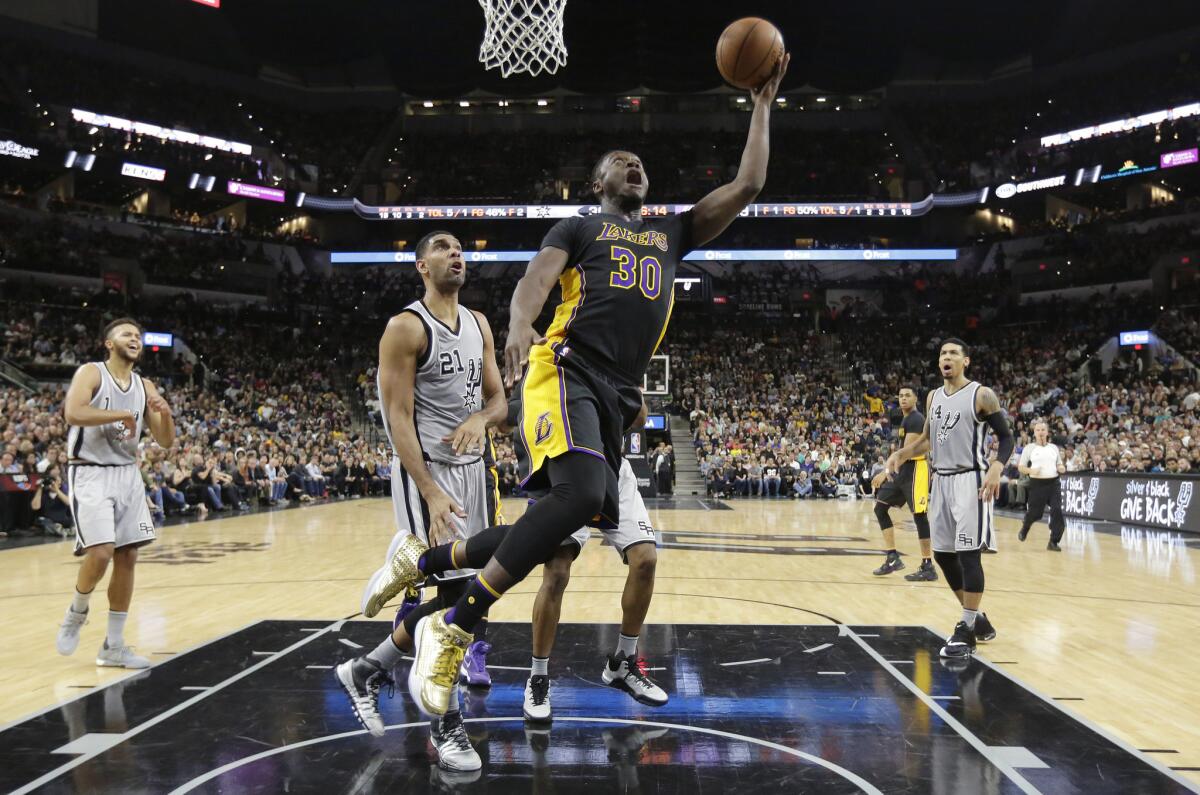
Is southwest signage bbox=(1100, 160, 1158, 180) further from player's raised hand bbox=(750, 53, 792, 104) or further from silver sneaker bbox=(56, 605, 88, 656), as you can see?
silver sneaker bbox=(56, 605, 88, 656)

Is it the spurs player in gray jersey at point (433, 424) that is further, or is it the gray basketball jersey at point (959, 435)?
the gray basketball jersey at point (959, 435)

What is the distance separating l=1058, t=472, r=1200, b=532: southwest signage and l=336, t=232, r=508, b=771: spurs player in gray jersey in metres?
11.7

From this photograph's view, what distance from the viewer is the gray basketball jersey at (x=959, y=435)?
6141mm

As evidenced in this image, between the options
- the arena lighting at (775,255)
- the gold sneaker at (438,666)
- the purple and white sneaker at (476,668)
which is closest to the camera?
the gold sneaker at (438,666)

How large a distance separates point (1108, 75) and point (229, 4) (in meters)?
31.6

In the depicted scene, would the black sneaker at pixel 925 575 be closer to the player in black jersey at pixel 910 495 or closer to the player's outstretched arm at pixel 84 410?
the player in black jersey at pixel 910 495

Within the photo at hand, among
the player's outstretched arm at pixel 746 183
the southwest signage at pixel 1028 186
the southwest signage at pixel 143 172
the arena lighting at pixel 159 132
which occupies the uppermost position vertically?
the arena lighting at pixel 159 132

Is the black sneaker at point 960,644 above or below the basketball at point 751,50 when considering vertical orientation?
below

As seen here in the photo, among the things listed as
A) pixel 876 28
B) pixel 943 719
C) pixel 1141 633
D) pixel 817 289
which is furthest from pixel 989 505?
pixel 817 289

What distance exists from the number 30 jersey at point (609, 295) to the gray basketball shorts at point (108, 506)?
3.11 meters

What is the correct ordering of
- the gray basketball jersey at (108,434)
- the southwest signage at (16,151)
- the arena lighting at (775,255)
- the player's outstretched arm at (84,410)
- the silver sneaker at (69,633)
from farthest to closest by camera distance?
the arena lighting at (775,255) < the southwest signage at (16,151) < the gray basketball jersey at (108,434) < the silver sneaker at (69,633) < the player's outstretched arm at (84,410)

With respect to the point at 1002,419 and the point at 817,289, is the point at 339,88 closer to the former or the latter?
the point at 817,289

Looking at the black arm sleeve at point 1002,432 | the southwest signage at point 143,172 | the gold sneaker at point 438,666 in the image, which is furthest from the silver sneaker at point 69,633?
the southwest signage at point 143,172

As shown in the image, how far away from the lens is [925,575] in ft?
30.1
